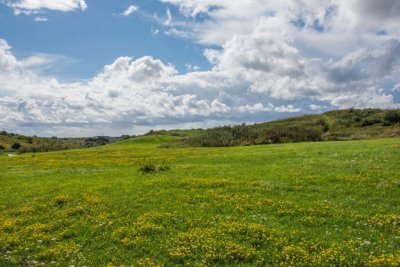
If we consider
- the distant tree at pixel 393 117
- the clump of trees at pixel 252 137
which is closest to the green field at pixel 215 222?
the clump of trees at pixel 252 137

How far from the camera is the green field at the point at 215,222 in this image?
39.0 ft

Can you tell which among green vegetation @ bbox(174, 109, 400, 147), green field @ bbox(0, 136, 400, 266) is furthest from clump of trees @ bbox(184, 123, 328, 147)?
green field @ bbox(0, 136, 400, 266)

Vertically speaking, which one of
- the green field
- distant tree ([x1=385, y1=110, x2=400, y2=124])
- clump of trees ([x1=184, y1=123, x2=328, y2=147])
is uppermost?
distant tree ([x1=385, y1=110, x2=400, y2=124])

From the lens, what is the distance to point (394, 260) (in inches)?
413

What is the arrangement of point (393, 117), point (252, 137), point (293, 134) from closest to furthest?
1. point (293, 134)
2. point (252, 137)
3. point (393, 117)

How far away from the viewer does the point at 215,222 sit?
15.2m

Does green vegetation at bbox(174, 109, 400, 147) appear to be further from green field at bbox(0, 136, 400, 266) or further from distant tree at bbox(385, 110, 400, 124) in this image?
green field at bbox(0, 136, 400, 266)

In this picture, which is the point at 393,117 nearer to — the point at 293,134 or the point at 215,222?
the point at 293,134

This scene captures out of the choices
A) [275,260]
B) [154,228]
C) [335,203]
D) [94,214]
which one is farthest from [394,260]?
[94,214]

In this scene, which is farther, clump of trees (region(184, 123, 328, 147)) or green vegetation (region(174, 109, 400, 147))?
clump of trees (region(184, 123, 328, 147))

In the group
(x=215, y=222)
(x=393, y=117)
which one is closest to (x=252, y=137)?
(x=393, y=117)

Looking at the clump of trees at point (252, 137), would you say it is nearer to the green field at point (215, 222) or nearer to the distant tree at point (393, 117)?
the distant tree at point (393, 117)

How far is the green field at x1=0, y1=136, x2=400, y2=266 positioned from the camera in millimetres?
11891

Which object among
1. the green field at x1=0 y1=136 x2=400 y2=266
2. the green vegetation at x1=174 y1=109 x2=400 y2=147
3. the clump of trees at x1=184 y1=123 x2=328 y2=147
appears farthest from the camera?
the clump of trees at x1=184 y1=123 x2=328 y2=147
